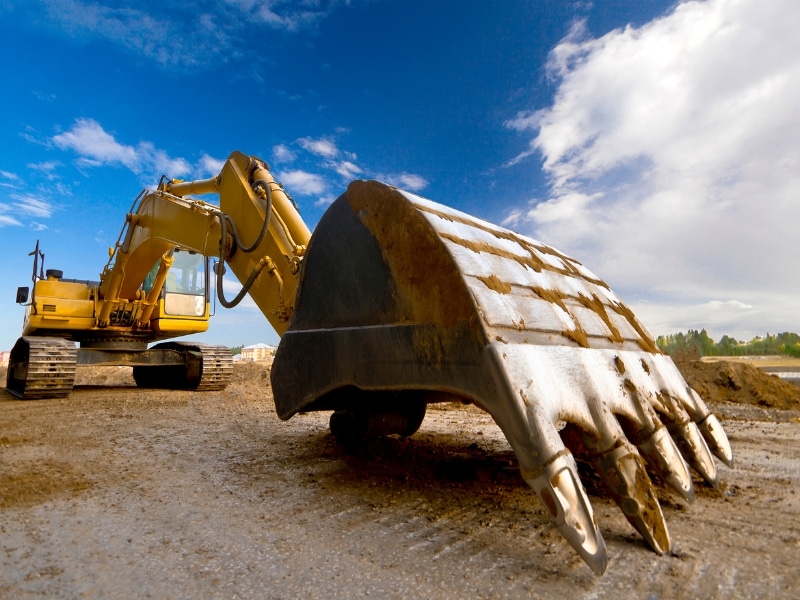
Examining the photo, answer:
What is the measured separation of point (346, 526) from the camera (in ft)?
6.27

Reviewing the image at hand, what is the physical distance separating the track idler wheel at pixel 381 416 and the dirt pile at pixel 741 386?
16.9ft

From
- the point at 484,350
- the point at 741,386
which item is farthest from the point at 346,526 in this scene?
the point at 741,386

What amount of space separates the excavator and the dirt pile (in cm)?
455

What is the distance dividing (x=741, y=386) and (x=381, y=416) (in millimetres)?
6009

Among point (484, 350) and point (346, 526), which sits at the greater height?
point (484, 350)

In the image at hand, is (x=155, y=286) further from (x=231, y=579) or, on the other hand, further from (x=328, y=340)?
(x=231, y=579)

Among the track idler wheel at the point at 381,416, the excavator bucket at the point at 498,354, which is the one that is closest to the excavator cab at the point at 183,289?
the track idler wheel at the point at 381,416

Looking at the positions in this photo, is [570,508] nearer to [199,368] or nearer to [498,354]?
[498,354]

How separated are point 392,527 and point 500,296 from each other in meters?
0.94

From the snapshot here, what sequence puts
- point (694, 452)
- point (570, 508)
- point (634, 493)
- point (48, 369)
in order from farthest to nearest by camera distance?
1. point (48, 369)
2. point (694, 452)
3. point (634, 493)
4. point (570, 508)

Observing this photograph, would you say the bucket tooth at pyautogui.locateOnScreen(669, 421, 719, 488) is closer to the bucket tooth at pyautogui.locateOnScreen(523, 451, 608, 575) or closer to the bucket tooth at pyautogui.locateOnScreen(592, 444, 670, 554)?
the bucket tooth at pyautogui.locateOnScreen(592, 444, 670, 554)

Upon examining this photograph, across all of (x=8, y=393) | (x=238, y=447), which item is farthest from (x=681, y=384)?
(x=8, y=393)

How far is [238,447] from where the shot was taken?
351cm

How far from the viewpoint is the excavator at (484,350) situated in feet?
5.25
